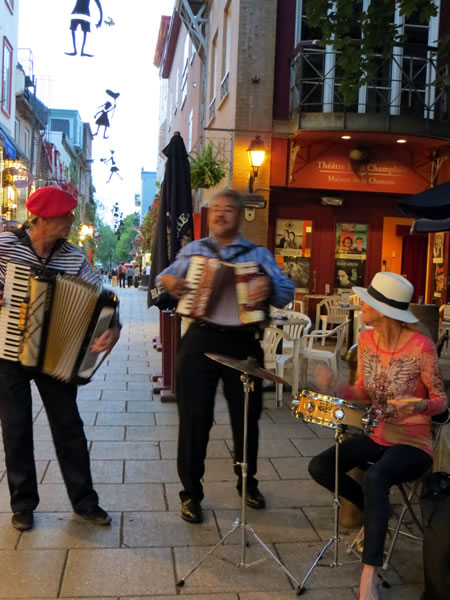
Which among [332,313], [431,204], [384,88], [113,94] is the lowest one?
[332,313]

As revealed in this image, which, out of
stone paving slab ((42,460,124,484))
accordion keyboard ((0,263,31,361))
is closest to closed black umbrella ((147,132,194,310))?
stone paving slab ((42,460,124,484))

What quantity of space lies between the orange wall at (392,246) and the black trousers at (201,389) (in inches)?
448

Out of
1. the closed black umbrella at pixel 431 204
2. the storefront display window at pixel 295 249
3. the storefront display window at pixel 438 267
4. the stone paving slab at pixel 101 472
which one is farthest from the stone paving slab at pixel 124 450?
the storefront display window at pixel 438 267

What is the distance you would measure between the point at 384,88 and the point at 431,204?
7660mm

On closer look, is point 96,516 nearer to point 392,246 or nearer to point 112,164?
point 112,164

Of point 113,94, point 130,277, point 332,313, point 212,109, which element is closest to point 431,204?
point 113,94

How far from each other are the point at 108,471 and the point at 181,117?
21.2m

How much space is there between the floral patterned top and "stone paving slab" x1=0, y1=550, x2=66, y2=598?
178 centimetres

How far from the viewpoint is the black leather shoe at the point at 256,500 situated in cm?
404

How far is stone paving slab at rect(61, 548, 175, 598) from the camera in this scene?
119 inches

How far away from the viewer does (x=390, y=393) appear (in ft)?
10.8

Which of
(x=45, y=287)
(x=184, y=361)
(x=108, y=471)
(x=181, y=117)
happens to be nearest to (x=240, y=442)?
(x=184, y=361)

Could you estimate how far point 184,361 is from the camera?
12.5 ft

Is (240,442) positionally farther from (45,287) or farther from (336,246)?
(336,246)
